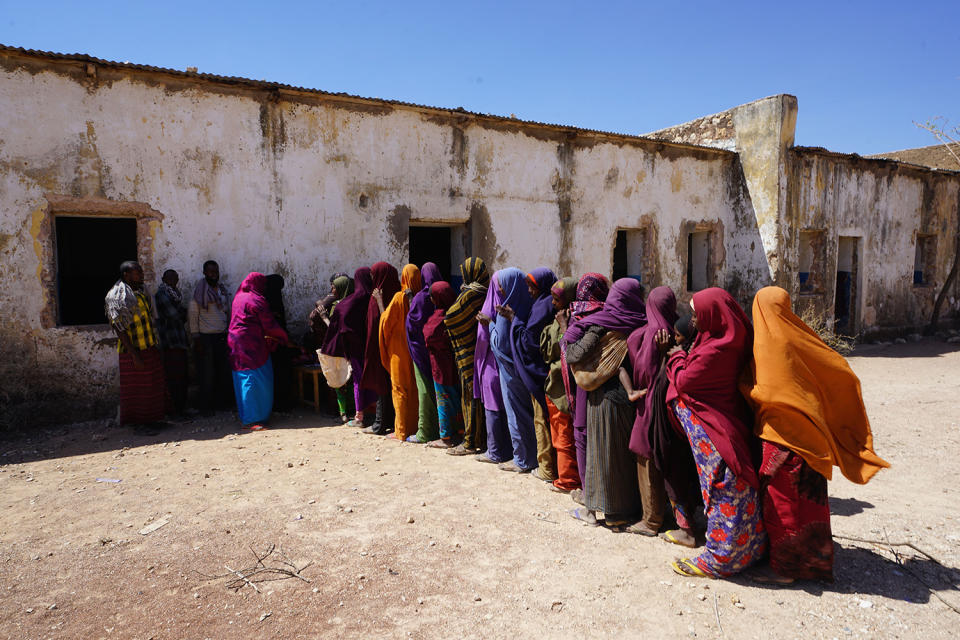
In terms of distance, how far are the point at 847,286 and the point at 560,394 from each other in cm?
1171

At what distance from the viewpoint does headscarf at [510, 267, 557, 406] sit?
425 cm

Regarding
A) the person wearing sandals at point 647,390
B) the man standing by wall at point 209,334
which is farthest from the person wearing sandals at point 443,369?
the man standing by wall at point 209,334

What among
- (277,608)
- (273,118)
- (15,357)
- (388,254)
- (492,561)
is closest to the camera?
(277,608)

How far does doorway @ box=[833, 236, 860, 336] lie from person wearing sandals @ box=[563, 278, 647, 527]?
11285mm

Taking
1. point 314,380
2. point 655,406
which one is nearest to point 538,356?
point 655,406

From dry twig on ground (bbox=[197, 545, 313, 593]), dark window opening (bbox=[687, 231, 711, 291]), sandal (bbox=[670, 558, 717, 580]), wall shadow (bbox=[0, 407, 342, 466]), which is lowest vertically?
wall shadow (bbox=[0, 407, 342, 466])

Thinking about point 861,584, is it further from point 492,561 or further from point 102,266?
point 102,266

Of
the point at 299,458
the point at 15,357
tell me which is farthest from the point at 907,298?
the point at 15,357

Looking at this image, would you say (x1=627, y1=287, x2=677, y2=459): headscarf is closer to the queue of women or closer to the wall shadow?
the queue of women

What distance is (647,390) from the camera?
3.24 m

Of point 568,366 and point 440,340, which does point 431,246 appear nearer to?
point 440,340

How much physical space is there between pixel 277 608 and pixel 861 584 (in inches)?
109

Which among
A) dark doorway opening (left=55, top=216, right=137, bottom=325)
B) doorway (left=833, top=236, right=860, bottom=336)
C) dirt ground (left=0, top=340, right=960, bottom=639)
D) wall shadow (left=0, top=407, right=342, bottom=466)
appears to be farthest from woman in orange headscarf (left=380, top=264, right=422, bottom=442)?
doorway (left=833, top=236, right=860, bottom=336)

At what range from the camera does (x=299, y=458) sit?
5.12 m
